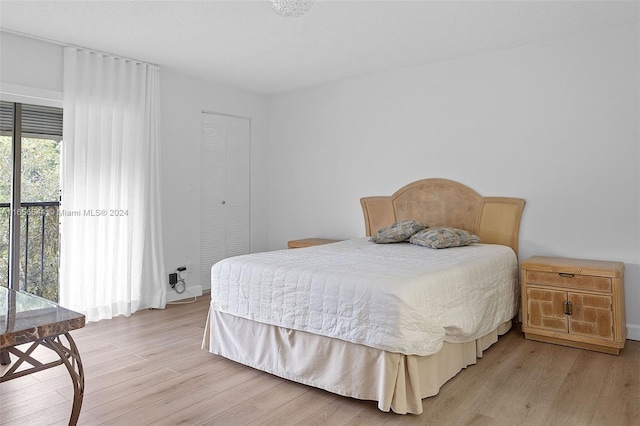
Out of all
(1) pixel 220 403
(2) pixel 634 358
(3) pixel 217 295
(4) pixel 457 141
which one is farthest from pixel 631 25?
(1) pixel 220 403

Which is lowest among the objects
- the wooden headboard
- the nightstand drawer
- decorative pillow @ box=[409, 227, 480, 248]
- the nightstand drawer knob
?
the nightstand drawer knob

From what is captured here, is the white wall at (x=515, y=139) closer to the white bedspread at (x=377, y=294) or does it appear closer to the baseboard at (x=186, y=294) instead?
the white bedspread at (x=377, y=294)

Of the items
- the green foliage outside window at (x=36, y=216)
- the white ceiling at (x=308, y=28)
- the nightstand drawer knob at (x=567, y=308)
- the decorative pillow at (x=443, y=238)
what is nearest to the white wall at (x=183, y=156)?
the white ceiling at (x=308, y=28)

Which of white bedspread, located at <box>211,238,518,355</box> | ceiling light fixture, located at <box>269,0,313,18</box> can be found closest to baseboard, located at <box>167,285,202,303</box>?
white bedspread, located at <box>211,238,518,355</box>

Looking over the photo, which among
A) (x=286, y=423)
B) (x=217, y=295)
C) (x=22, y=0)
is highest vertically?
(x=22, y=0)

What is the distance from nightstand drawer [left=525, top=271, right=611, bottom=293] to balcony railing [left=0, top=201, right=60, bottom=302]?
156 inches

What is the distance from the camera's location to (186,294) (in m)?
4.61

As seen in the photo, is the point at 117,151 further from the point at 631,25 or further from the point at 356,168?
the point at 631,25

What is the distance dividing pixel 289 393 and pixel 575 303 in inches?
81.9

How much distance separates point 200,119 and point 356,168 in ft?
5.84

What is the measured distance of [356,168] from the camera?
15.6 feet

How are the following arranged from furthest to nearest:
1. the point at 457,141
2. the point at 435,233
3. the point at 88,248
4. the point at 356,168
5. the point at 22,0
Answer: the point at 356,168
the point at 457,141
the point at 88,248
the point at 435,233
the point at 22,0

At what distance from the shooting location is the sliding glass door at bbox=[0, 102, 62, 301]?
3527 mm

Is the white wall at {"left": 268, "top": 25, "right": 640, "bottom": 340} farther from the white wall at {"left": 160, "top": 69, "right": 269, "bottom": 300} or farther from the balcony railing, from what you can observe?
the balcony railing
